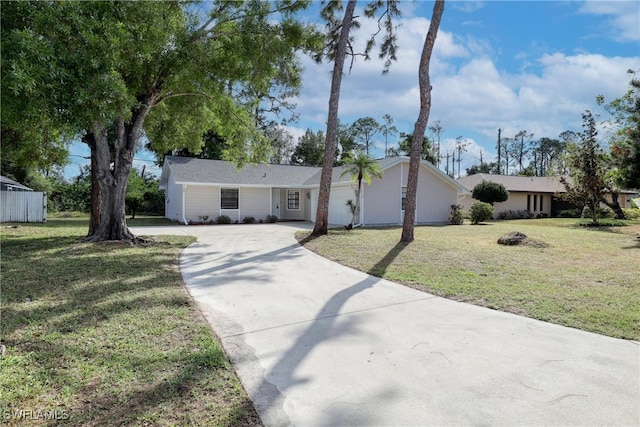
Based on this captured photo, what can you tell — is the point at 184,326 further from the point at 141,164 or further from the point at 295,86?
the point at 141,164

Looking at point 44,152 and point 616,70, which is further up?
point 616,70

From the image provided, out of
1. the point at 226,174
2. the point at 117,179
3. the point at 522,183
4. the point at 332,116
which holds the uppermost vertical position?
the point at 332,116

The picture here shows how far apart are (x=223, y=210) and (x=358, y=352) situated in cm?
1863

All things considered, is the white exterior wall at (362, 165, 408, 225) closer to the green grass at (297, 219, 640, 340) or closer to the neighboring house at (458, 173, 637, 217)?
the green grass at (297, 219, 640, 340)

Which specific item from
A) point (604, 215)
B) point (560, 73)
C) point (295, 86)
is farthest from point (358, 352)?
point (604, 215)

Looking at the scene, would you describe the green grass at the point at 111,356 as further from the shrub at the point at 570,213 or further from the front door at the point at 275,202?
the shrub at the point at 570,213

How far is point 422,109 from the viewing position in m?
11.8

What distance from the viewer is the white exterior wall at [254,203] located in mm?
21562

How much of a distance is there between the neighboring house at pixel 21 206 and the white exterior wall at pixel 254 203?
33.9 ft

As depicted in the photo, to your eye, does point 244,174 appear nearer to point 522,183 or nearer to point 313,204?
point 313,204

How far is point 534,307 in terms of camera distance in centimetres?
493

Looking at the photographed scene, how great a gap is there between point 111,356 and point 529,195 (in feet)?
111

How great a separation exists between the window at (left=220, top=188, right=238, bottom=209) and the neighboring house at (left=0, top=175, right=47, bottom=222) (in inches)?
365

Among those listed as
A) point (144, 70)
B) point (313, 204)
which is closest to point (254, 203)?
point (313, 204)
